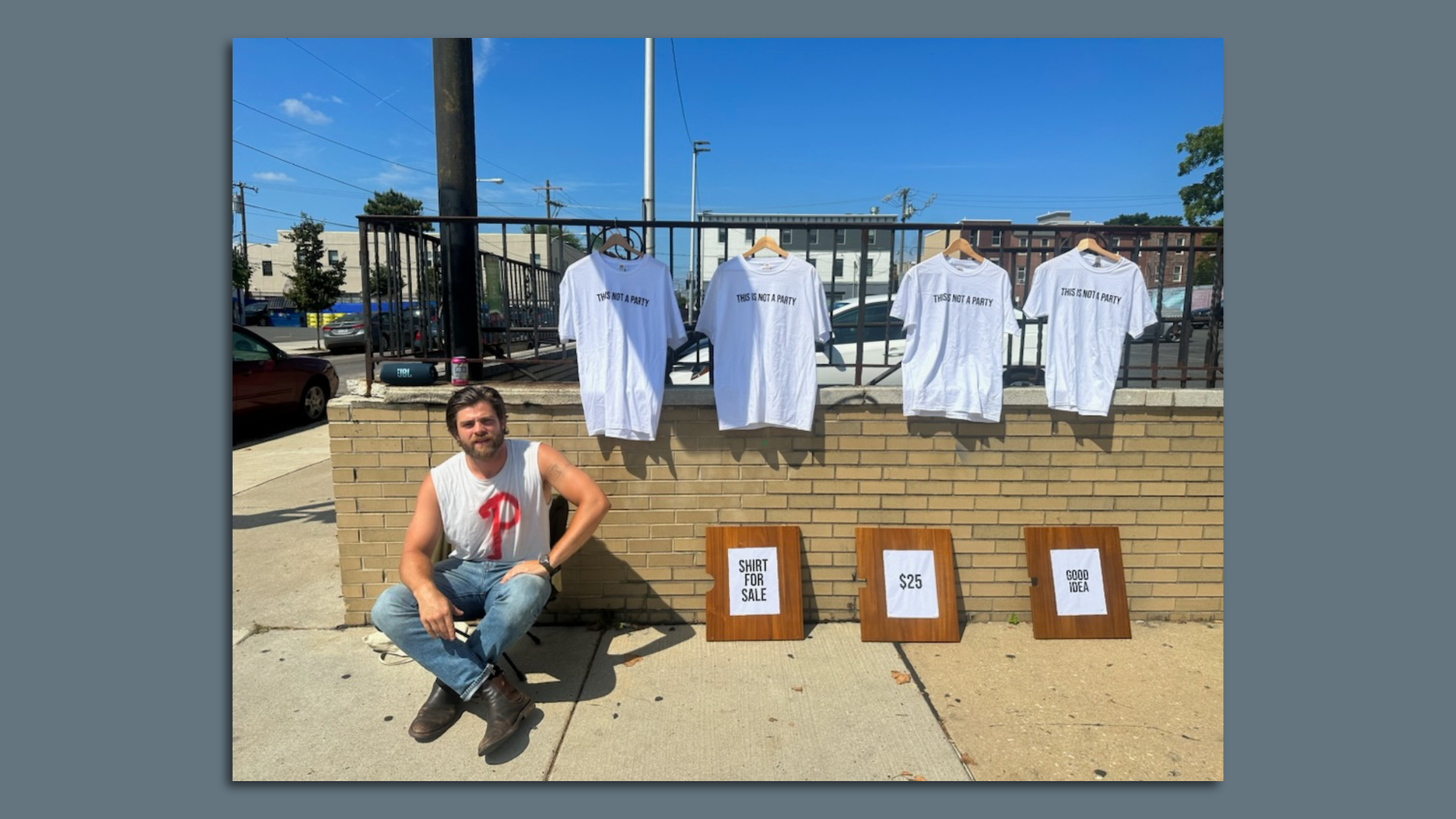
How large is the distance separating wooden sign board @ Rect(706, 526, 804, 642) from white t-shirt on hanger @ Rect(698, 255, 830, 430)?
586 mm

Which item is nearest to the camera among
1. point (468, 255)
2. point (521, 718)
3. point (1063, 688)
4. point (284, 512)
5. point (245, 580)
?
point (521, 718)

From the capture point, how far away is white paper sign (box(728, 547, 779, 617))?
11.8 ft

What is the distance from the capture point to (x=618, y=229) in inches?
140

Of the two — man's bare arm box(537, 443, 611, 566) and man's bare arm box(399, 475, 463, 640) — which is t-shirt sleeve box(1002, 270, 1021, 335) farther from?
man's bare arm box(399, 475, 463, 640)

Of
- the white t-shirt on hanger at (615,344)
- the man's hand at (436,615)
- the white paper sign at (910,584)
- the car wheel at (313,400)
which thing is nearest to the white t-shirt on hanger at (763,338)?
the white t-shirt on hanger at (615,344)

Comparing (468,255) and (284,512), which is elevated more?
(468,255)

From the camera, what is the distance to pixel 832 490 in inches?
145

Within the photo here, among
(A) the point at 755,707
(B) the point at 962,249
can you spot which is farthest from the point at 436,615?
(B) the point at 962,249

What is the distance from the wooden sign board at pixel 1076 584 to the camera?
3.67m

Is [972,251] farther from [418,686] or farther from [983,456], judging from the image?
[418,686]

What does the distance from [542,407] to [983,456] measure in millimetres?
2275

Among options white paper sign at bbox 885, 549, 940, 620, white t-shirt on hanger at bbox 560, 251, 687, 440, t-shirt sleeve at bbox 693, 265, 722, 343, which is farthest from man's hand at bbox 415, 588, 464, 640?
white paper sign at bbox 885, 549, 940, 620

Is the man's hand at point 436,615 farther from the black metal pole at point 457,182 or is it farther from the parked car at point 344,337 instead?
the parked car at point 344,337

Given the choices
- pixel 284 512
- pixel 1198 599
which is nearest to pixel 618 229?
pixel 1198 599
